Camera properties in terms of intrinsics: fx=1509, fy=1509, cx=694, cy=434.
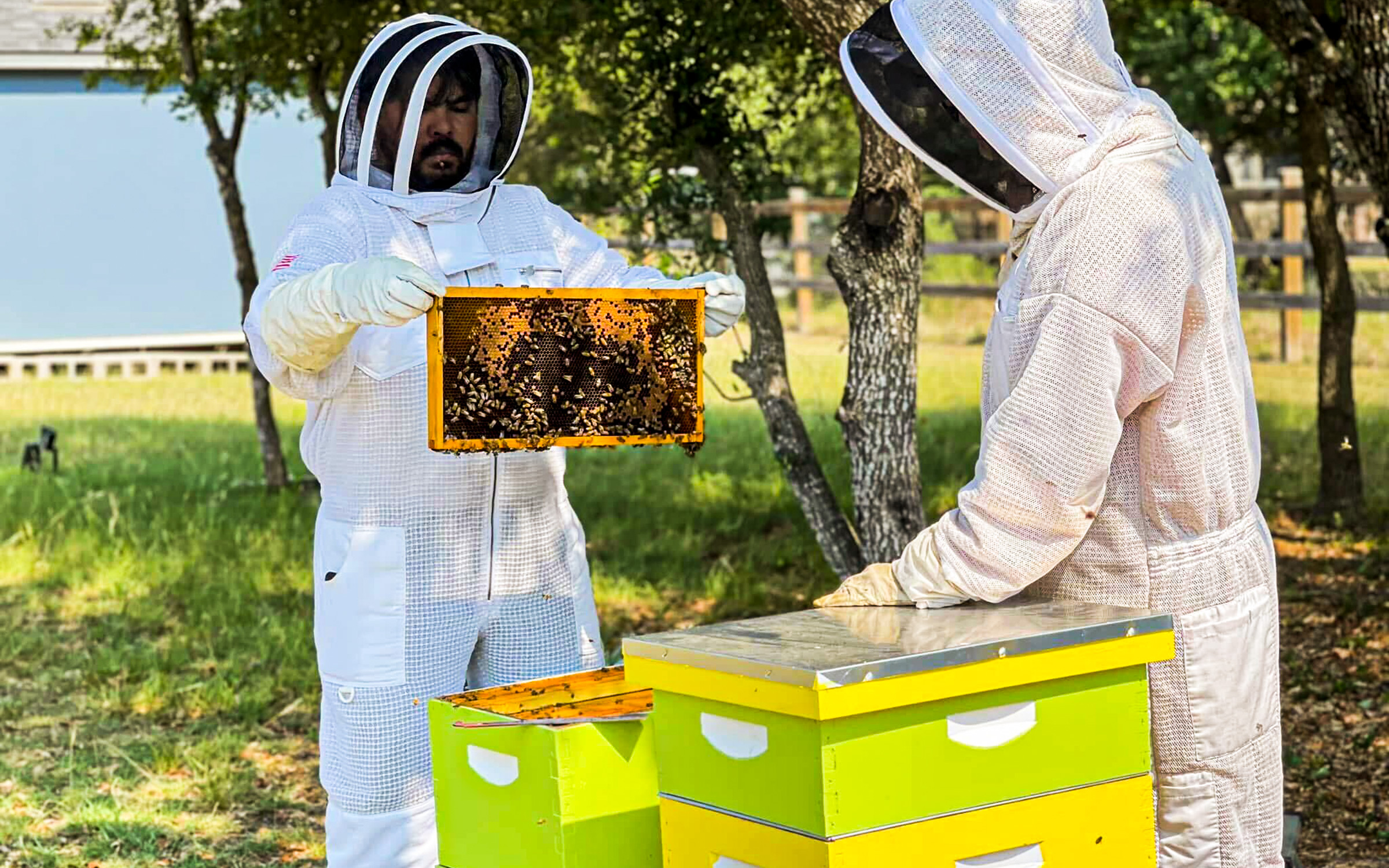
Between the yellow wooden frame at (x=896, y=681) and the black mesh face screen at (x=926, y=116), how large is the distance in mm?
730

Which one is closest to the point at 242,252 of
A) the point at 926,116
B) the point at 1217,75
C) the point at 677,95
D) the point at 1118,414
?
the point at 677,95

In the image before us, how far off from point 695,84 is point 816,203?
6.84m

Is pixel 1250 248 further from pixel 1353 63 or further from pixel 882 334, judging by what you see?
pixel 882 334

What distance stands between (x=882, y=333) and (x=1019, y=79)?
2344mm

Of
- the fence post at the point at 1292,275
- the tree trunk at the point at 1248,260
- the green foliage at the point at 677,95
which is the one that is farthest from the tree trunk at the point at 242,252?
the tree trunk at the point at 1248,260

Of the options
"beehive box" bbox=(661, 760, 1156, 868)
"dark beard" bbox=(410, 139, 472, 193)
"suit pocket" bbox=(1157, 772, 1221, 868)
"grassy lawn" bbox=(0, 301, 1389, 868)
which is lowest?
"grassy lawn" bbox=(0, 301, 1389, 868)

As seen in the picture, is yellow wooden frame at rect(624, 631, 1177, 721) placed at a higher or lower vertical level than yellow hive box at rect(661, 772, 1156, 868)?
higher

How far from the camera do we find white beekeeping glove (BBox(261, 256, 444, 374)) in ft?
8.07

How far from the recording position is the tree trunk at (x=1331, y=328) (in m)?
7.27

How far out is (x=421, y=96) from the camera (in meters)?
2.84

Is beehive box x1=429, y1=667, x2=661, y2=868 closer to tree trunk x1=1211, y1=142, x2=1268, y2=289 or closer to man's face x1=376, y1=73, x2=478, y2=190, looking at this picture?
man's face x1=376, y1=73, x2=478, y2=190

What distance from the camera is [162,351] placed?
16156 mm

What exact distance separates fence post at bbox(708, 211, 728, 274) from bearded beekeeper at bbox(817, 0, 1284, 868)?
3614 millimetres

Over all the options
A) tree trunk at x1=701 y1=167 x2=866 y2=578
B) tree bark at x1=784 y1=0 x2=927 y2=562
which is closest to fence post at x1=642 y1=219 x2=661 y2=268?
tree trunk at x1=701 y1=167 x2=866 y2=578
